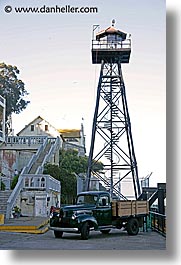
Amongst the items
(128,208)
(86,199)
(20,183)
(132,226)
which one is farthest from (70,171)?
(132,226)

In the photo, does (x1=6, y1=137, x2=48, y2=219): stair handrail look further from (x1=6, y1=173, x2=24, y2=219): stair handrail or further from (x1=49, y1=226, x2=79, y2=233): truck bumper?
(x1=49, y1=226, x2=79, y2=233): truck bumper

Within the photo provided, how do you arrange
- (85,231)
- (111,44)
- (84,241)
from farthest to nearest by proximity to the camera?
(111,44) < (85,231) < (84,241)

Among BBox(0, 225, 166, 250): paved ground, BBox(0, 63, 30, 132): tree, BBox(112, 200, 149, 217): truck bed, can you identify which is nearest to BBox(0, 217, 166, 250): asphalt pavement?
BBox(0, 225, 166, 250): paved ground

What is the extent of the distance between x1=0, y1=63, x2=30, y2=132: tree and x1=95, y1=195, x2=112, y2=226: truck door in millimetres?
1458

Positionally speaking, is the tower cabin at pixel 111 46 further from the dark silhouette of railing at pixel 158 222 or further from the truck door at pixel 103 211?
the dark silhouette of railing at pixel 158 222

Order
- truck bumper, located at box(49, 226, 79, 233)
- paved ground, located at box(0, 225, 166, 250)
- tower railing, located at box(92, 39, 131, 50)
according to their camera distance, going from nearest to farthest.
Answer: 1. paved ground, located at box(0, 225, 166, 250)
2. truck bumper, located at box(49, 226, 79, 233)
3. tower railing, located at box(92, 39, 131, 50)

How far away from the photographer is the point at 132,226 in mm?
7551

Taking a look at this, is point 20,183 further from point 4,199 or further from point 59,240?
point 59,240

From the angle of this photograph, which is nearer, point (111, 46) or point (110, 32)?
point (110, 32)

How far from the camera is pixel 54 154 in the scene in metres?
7.64

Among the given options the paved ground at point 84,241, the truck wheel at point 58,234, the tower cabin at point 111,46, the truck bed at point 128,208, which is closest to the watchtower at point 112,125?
the tower cabin at point 111,46

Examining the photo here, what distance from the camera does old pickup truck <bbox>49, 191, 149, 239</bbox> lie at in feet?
24.4

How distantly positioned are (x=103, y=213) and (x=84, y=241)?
0.53 meters

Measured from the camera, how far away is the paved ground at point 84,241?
695 centimetres
